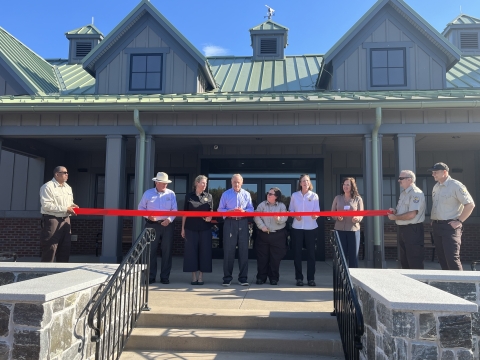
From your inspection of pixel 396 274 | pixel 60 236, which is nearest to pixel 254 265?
pixel 60 236

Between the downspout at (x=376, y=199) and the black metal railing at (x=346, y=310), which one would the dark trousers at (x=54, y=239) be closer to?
the black metal railing at (x=346, y=310)

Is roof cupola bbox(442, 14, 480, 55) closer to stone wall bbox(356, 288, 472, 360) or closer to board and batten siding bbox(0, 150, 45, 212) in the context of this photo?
stone wall bbox(356, 288, 472, 360)

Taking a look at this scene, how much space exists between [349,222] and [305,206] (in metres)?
0.71

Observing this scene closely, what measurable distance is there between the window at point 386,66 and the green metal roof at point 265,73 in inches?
74.9

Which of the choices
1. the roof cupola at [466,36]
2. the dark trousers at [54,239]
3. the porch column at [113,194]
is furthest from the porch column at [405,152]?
the roof cupola at [466,36]

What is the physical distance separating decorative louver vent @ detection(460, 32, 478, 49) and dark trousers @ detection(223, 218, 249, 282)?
36.6ft

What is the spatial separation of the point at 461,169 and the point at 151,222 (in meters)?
9.00

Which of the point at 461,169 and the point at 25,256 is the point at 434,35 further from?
the point at 25,256

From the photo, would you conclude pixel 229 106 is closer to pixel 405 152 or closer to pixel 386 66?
pixel 405 152

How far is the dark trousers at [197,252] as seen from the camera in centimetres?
623

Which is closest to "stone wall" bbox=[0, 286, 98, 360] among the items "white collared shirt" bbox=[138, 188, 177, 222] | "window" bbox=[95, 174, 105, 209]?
"white collared shirt" bbox=[138, 188, 177, 222]

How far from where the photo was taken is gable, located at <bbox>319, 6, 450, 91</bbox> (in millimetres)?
9734

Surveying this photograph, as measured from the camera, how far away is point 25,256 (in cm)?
1123

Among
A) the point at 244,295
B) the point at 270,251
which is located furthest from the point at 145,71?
the point at 244,295
